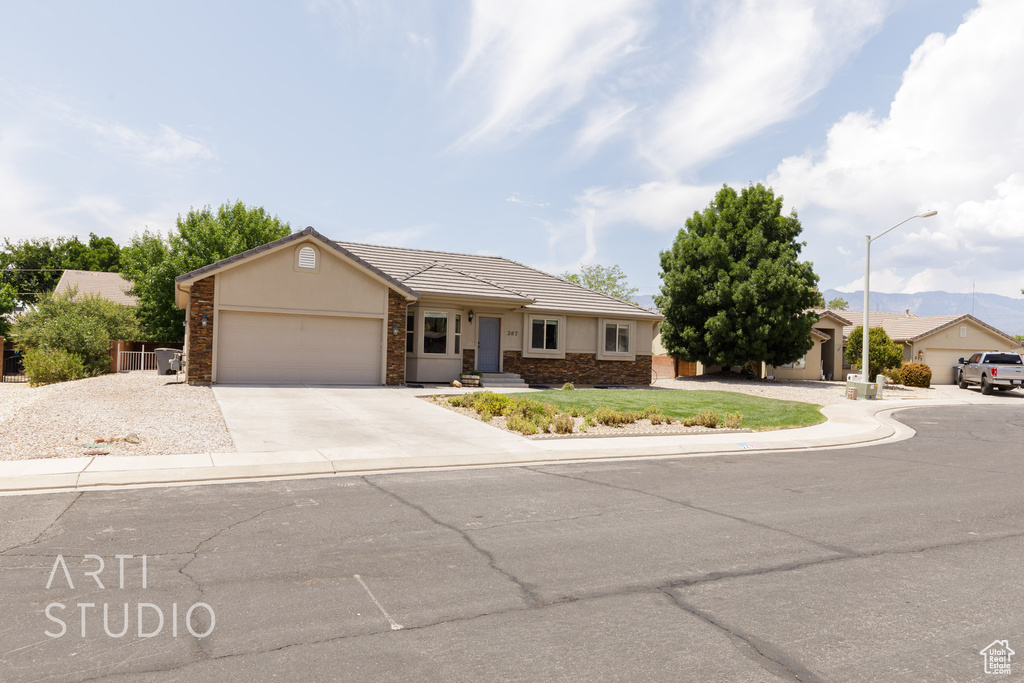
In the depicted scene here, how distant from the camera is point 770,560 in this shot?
5.73 m

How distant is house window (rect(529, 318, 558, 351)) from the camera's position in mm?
25938

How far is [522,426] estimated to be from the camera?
13523 mm

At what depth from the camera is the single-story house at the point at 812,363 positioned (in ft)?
118

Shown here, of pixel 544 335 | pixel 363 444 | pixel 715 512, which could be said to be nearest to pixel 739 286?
pixel 544 335

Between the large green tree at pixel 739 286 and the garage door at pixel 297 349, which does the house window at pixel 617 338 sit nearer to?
the large green tree at pixel 739 286

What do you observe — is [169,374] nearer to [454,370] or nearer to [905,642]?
[454,370]

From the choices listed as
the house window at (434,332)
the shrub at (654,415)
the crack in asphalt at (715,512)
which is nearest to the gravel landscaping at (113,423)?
the crack in asphalt at (715,512)

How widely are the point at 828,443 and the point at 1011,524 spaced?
22.2ft

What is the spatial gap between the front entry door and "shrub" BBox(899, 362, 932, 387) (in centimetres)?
2235

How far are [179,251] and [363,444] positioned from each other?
99.4ft

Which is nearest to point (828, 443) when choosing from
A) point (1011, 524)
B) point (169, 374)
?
point (1011, 524)

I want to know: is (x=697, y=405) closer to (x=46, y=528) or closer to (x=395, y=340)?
(x=395, y=340)

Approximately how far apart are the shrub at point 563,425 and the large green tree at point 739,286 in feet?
61.9

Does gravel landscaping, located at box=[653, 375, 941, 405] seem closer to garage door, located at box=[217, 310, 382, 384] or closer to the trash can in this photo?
garage door, located at box=[217, 310, 382, 384]
